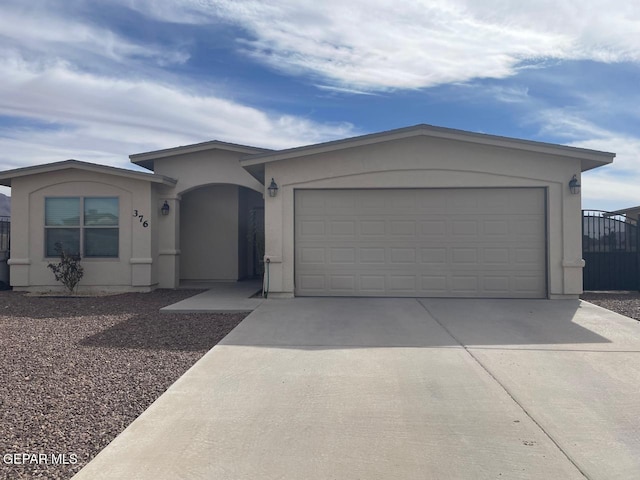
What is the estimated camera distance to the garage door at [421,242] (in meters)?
9.86

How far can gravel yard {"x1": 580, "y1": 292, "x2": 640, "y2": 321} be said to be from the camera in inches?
343

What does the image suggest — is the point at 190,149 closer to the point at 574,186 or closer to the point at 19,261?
the point at 19,261

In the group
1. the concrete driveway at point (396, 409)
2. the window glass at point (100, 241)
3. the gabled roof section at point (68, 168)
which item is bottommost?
the concrete driveway at point (396, 409)

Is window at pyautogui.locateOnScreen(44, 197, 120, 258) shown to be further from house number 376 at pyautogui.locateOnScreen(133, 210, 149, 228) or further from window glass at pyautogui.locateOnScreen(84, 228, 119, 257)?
house number 376 at pyautogui.locateOnScreen(133, 210, 149, 228)

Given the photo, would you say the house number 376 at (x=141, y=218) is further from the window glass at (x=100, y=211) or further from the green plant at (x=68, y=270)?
the green plant at (x=68, y=270)

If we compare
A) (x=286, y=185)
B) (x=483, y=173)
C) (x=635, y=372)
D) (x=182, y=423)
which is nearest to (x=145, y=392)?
(x=182, y=423)

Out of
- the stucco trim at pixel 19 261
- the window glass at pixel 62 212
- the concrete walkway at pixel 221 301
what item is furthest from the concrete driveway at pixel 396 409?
the stucco trim at pixel 19 261

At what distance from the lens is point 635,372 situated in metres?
5.00

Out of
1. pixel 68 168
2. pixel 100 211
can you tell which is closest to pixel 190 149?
pixel 100 211

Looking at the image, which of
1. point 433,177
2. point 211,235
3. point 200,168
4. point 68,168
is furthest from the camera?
point 211,235

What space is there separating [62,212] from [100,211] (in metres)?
0.97

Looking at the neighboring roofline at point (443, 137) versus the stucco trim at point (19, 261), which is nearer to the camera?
the neighboring roofline at point (443, 137)

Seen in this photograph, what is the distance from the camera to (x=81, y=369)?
201 inches

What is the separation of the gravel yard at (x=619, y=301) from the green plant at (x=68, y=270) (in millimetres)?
11776
